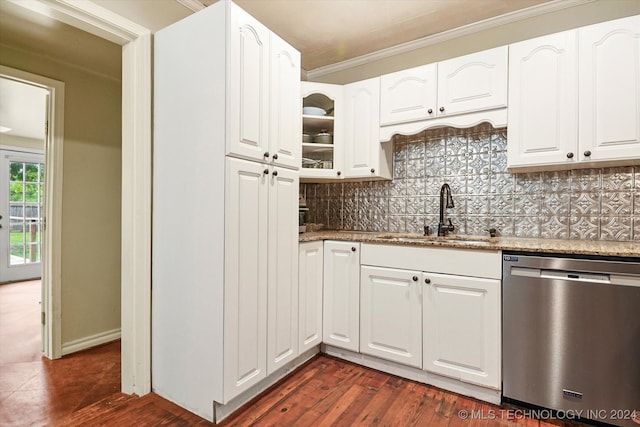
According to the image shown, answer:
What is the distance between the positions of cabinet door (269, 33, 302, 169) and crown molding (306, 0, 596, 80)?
43.3 inches

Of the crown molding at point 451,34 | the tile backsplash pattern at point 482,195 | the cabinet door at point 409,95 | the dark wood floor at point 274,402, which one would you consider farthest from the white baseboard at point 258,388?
the crown molding at point 451,34

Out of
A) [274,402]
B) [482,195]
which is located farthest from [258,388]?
[482,195]

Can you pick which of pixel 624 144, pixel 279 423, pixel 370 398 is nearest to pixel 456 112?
pixel 624 144

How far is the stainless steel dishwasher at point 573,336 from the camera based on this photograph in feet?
5.04

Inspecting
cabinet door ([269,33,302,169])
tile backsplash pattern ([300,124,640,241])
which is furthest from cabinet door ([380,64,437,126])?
cabinet door ([269,33,302,169])

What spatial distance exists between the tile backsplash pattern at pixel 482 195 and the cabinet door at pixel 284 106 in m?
1.04

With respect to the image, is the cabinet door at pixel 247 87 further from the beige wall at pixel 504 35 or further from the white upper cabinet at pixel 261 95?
the beige wall at pixel 504 35

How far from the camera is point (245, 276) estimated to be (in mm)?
1737

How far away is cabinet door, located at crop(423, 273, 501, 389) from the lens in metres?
1.83

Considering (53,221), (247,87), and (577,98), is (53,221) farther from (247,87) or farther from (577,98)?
(577,98)

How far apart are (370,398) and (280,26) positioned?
104 inches

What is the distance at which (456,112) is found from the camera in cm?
222

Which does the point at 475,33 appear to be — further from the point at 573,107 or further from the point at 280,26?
the point at 280,26

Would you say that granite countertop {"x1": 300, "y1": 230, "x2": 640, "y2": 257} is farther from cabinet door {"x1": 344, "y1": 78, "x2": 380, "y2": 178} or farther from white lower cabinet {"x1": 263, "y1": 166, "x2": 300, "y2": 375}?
cabinet door {"x1": 344, "y1": 78, "x2": 380, "y2": 178}
